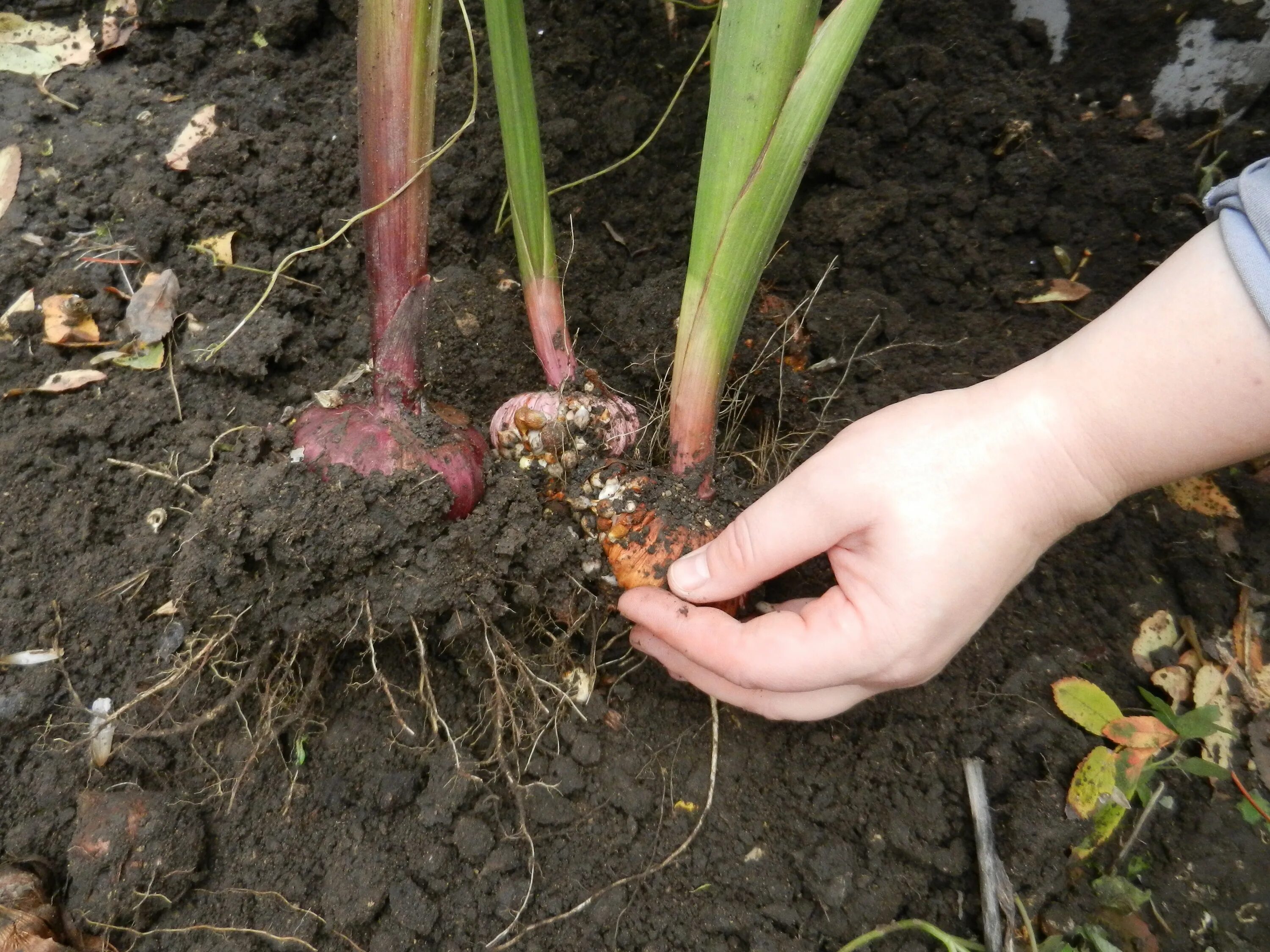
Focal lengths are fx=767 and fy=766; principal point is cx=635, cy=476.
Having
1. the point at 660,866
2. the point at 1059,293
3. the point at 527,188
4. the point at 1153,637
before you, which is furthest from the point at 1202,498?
the point at 527,188

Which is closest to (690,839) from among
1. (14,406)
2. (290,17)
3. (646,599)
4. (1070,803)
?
(646,599)

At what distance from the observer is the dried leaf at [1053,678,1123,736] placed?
891mm

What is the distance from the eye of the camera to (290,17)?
120 cm

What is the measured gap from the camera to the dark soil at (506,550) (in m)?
0.83

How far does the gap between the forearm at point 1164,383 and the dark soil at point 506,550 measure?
340 millimetres

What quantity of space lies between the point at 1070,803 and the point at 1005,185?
2.97 ft

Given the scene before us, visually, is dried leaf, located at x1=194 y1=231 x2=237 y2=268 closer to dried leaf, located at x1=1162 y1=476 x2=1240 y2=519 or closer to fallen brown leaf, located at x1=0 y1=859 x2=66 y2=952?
fallen brown leaf, located at x1=0 y1=859 x2=66 y2=952

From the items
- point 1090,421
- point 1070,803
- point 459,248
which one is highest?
point 1090,421

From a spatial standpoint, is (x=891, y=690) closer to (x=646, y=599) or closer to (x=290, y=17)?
(x=646, y=599)

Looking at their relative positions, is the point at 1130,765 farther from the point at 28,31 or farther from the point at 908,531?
the point at 28,31

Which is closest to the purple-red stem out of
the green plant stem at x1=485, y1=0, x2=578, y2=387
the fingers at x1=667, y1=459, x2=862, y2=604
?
the green plant stem at x1=485, y1=0, x2=578, y2=387

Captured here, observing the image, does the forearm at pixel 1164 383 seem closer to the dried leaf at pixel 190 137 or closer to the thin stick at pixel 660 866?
the thin stick at pixel 660 866

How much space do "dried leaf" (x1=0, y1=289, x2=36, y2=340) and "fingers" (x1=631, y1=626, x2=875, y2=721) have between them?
0.89 m

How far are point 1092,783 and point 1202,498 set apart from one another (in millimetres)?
460
